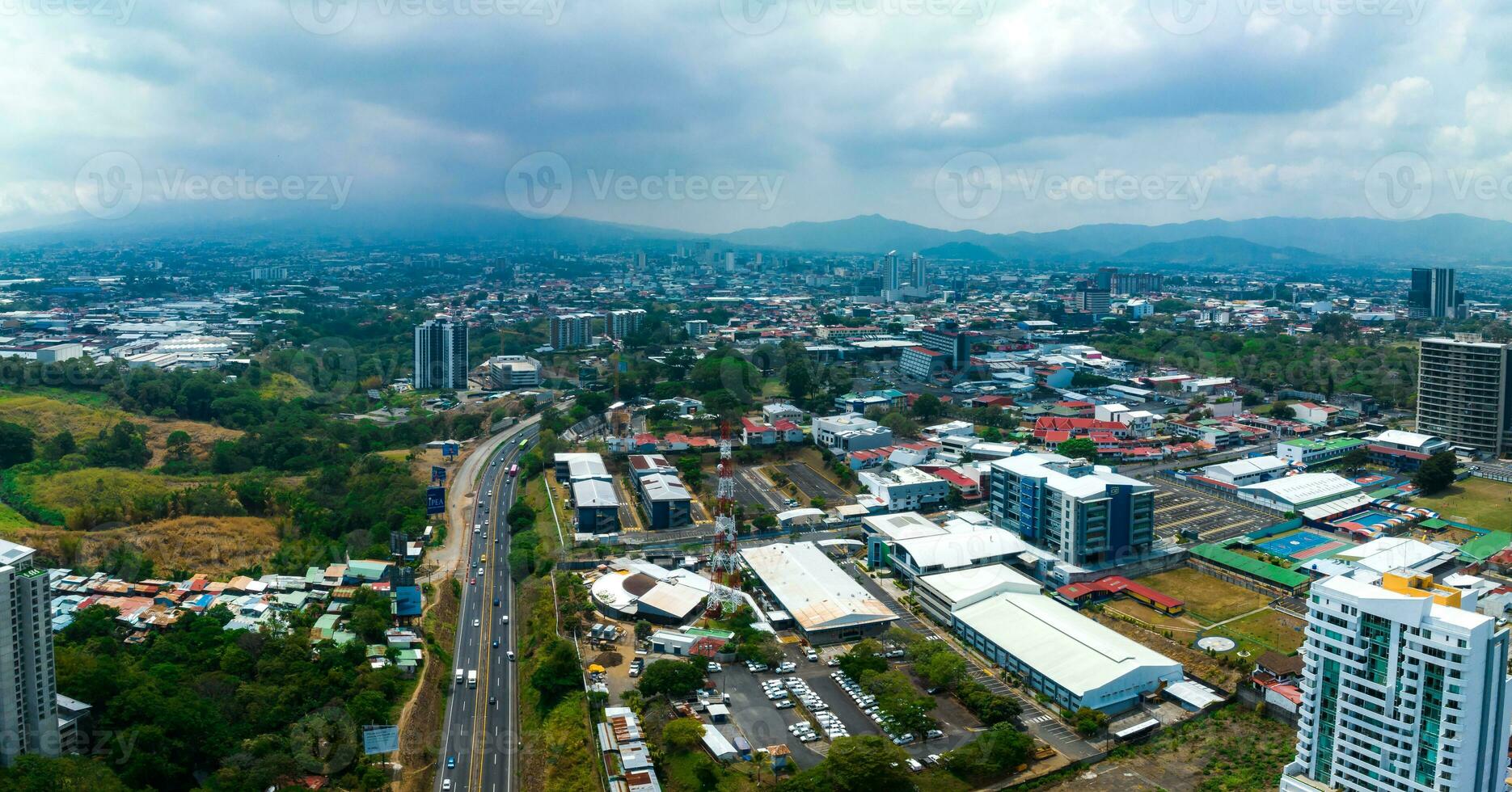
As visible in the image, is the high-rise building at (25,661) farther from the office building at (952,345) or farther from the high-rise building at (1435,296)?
the high-rise building at (1435,296)

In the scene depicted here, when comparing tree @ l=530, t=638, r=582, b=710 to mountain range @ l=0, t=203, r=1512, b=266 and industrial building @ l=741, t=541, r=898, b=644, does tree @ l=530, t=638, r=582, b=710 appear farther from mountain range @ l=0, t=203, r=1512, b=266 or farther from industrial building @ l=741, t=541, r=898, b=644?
mountain range @ l=0, t=203, r=1512, b=266

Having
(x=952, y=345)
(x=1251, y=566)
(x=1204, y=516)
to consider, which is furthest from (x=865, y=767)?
(x=952, y=345)

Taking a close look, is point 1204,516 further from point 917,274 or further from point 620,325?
point 917,274

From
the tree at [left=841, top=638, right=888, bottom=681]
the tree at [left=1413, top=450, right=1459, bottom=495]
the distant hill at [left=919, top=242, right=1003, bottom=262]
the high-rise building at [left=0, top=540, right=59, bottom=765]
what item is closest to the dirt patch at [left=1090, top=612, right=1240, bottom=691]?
the tree at [left=841, top=638, right=888, bottom=681]

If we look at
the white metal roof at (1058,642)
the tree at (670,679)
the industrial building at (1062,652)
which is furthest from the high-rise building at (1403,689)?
the tree at (670,679)

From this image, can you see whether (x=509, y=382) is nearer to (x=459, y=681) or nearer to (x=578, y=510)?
(x=578, y=510)

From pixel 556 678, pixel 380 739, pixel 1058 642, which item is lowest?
pixel 380 739
